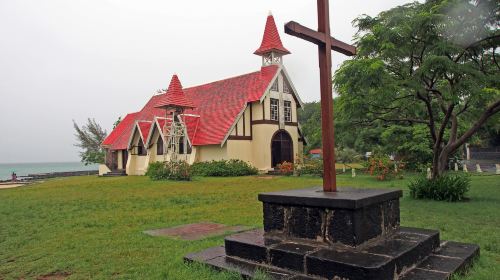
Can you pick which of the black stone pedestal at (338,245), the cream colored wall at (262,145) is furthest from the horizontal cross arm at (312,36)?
the cream colored wall at (262,145)

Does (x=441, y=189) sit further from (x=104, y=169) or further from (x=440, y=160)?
(x=104, y=169)

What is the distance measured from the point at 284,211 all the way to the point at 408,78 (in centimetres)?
707

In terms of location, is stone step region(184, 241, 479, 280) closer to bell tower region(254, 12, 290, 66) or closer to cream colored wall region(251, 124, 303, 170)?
cream colored wall region(251, 124, 303, 170)

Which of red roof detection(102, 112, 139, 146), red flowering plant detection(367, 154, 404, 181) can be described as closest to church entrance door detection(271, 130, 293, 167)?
red flowering plant detection(367, 154, 404, 181)

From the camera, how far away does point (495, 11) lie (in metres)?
9.66

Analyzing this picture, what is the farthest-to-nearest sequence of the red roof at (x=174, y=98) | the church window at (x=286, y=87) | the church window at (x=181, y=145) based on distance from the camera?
the church window at (x=286, y=87), the church window at (x=181, y=145), the red roof at (x=174, y=98)

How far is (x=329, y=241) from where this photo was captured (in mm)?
4477

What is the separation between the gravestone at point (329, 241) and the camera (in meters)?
4.03

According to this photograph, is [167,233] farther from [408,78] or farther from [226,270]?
[408,78]

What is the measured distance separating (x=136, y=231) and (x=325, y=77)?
15.5ft

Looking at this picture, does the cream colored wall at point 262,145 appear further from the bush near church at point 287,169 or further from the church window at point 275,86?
the church window at point 275,86

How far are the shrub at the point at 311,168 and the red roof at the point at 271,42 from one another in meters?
9.47

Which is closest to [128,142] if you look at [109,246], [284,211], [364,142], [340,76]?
[364,142]

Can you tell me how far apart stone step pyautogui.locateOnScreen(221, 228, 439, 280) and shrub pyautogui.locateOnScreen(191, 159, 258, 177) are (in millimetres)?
20241
